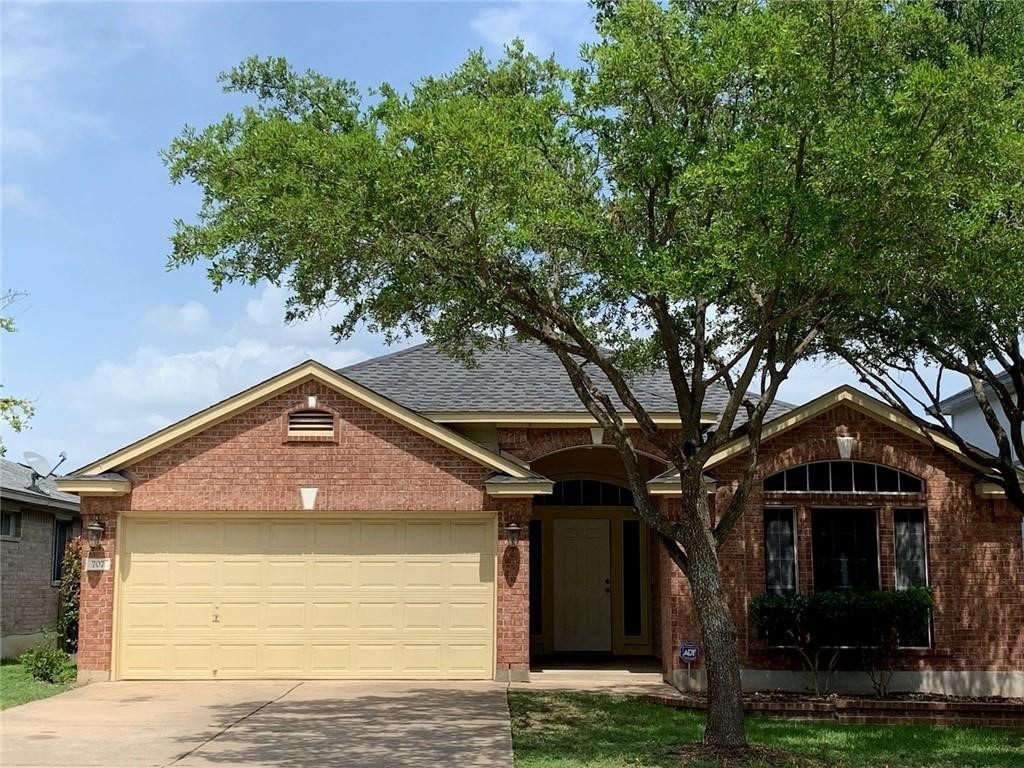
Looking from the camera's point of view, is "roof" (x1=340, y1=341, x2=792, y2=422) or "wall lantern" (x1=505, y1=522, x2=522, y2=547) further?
"roof" (x1=340, y1=341, x2=792, y2=422)

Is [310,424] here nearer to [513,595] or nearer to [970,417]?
[513,595]

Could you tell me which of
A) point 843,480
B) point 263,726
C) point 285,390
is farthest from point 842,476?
point 263,726

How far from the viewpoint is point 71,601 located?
17.8m

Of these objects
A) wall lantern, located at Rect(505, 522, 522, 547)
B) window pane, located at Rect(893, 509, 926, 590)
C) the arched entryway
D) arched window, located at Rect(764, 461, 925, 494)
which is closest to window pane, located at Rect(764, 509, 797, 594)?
arched window, located at Rect(764, 461, 925, 494)

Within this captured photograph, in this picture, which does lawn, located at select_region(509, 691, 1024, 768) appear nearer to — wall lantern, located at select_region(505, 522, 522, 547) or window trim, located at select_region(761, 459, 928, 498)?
wall lantern, located at select_region(505, 522, 522, 547)

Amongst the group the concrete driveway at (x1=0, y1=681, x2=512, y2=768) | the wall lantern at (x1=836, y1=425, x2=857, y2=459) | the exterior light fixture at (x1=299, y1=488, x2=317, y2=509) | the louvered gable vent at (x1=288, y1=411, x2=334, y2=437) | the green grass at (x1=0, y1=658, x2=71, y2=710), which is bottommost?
the concrete driveway at (x1=0, y1=681, x2=512, y2=768)

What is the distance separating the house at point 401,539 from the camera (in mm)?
15891

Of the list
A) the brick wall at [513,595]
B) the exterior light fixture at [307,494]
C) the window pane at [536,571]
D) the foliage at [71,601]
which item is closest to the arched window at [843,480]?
the brick wall at [513,595]

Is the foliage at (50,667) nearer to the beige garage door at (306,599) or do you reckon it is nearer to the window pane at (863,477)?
the beige garage door at (306,599)

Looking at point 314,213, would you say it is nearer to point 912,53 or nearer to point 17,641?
point 912,53

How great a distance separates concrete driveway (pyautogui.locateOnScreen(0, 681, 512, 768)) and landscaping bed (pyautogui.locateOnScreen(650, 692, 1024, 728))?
10.3 ft

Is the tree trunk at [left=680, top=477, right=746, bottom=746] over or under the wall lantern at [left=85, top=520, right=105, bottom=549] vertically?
under

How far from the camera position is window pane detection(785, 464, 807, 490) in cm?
1609

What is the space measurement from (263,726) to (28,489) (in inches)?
430
